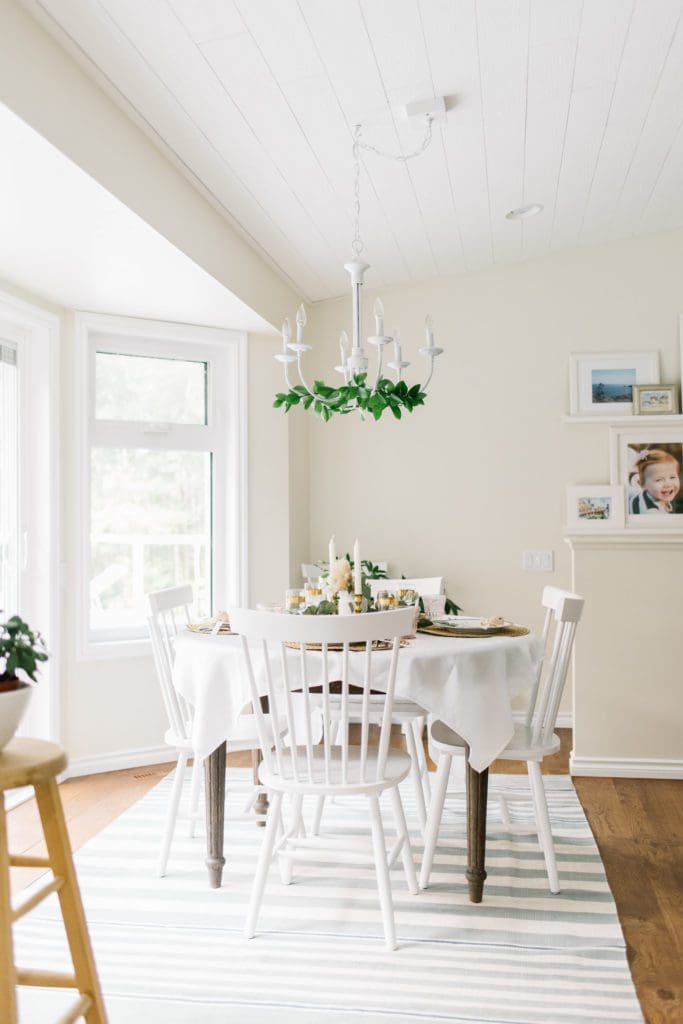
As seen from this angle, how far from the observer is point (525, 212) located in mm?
4297

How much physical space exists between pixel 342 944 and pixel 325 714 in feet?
2.13

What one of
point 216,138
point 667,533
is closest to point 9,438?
point 216,138

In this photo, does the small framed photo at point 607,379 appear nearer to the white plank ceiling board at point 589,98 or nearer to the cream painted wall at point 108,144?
the white plank ceiling board at point 589,98

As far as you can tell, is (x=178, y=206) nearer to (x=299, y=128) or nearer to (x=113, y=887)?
(x=299, y=128)

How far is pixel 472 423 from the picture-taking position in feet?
16.8

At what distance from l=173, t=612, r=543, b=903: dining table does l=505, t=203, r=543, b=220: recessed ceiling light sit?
239 centimetres

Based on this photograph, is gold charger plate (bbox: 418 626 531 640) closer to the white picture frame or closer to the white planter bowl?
the white planter bowl

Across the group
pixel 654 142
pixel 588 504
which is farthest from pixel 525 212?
pixel 588 504

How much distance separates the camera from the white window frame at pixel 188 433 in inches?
163

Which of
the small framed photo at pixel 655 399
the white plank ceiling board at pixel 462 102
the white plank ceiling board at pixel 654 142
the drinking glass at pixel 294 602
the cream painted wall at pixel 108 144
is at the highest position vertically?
the white plank ceiling board at pixel 654 142

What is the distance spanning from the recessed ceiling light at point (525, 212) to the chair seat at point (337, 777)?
2.81 metres

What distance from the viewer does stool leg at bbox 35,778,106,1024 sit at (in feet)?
4.54

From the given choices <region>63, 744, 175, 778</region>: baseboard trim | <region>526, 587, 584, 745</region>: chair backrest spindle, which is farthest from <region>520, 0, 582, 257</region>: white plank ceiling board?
<region>63, 744, 175, 778</region>: baseboard trim

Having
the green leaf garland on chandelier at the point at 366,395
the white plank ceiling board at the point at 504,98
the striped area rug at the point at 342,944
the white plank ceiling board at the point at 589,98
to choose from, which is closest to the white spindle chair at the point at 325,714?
the striped area rug at the point at 342,944
